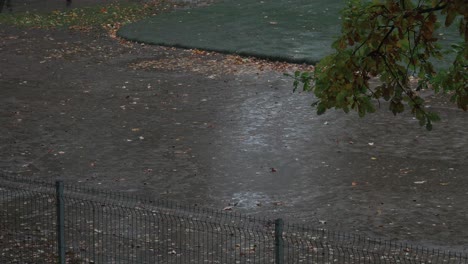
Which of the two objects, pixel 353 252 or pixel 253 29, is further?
pixel 253 29

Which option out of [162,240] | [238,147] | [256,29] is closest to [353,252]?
[162,240]

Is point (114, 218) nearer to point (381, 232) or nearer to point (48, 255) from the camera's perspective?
point (48, 255)

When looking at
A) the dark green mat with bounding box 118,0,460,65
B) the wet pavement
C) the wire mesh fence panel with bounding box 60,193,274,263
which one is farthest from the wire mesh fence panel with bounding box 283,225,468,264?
the dark green mat with bounding box 118,0,460,65

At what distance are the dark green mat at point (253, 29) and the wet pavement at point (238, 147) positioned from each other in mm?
1985

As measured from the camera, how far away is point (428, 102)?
18781 mm

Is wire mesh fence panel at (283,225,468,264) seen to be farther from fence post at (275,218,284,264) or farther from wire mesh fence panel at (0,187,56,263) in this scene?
wire mesh fence panel at (0,187,56,263)

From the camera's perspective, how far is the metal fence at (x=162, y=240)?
1110cm

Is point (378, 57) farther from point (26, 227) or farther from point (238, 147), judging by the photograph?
point (238, 147)

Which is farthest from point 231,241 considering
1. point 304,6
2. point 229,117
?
point 304,6

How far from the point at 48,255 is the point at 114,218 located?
5.11 feet

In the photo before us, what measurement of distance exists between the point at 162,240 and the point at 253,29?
51.8ft

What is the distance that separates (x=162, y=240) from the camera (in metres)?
11.8

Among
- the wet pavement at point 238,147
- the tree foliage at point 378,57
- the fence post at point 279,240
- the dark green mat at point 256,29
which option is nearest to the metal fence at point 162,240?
the wet pavement at point 238,147

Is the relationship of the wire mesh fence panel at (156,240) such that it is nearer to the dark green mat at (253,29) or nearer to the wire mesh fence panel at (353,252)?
the wire mesh fence panel at (353,252)
